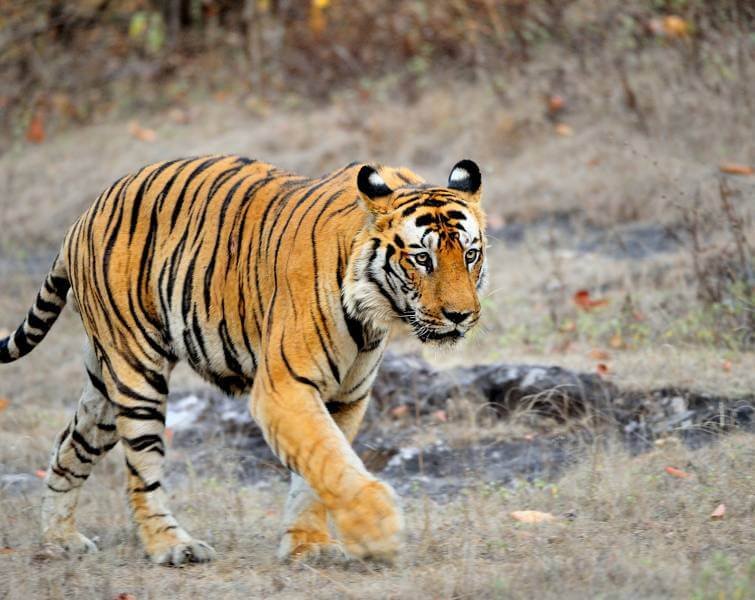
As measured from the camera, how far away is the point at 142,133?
504 inches

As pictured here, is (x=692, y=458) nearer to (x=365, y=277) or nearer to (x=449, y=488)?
(x=449, y=488)

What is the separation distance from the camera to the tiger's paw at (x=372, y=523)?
3834mm

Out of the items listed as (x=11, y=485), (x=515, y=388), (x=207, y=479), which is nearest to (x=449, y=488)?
(x=515, y=388)

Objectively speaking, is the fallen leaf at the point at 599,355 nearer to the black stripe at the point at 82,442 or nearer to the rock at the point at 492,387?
the rock at the point at 492,387

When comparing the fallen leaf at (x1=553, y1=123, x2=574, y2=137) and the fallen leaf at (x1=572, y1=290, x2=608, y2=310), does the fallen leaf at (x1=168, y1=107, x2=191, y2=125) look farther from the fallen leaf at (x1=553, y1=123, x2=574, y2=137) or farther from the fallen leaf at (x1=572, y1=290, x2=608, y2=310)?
the fallen leaf at (x1=572, y1=290, x2=608, y2=310)

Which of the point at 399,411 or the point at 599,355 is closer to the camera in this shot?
the point at 399,411

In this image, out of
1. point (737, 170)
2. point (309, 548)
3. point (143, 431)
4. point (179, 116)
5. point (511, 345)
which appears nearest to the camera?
point (309, 548)

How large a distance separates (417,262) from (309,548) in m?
1.23

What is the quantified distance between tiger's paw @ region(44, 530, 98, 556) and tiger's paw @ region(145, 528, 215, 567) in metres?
0.36

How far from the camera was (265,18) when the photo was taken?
13.7 m

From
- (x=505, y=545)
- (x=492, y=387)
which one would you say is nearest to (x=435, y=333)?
(x=505, y=545)

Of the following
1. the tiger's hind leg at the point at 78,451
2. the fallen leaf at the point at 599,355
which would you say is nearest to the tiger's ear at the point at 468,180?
the tiger's hind leg at the point at 78,451

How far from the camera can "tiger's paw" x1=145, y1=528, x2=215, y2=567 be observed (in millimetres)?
4566

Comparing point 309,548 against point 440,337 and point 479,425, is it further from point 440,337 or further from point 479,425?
point 479,425
